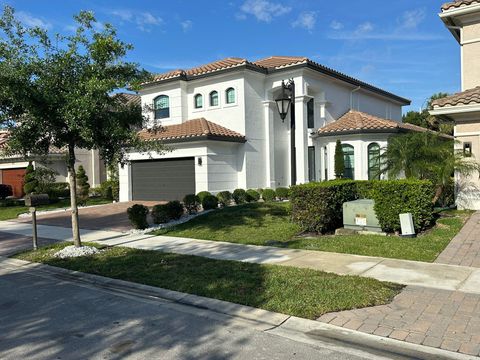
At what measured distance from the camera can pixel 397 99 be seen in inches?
1287

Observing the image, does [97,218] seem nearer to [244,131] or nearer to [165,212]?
[165,212]

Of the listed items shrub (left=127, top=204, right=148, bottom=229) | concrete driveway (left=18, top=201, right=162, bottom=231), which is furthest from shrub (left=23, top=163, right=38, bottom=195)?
shrub (left=127, top=204, right=148, bottom=229)

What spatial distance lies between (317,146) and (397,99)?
521 inches

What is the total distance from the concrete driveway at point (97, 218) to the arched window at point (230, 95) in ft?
21.3

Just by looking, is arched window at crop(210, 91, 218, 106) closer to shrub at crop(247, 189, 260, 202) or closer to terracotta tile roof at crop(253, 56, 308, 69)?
terracotta tile roof at crop(253, 56, 308, 69)

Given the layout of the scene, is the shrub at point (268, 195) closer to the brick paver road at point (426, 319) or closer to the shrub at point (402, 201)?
the shrub at point (402, 201)

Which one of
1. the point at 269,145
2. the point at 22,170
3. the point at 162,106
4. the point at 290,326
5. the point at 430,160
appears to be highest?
the point at 162,106

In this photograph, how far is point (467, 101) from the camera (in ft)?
41.5

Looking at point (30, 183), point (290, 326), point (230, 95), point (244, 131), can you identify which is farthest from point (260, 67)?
point (290, 326)

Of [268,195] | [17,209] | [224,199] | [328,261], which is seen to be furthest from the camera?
[17,209]

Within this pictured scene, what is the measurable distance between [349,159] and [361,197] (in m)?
9.38

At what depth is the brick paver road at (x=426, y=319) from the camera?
15.3 feet

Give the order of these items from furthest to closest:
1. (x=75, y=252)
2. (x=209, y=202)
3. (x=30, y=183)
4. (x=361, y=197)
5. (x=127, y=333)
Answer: (x=30, y=183)
(x=209, y=202)
(x=361, y=197)
(x=75, y=252)
(x=127, y=333)

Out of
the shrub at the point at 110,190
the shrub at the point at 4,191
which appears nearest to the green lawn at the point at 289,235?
the shrub at the point at 110,190
